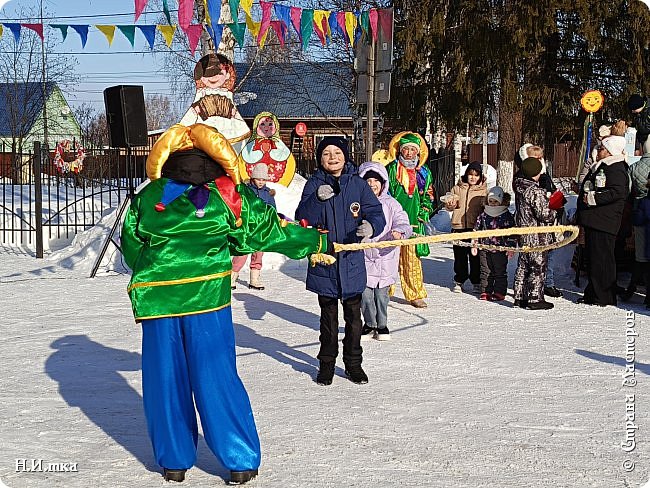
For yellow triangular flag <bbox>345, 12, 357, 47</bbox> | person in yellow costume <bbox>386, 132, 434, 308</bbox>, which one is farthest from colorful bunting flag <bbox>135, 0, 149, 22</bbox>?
person in yellow costume <bbox>386, 132, 434, 308</bbox>

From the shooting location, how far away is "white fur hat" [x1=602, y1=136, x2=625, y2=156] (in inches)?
367

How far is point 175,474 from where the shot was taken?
4324 mm

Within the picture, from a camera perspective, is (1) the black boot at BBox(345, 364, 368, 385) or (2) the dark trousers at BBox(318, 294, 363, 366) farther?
(1) the black boot at BBox(345, 364, 368, 385)

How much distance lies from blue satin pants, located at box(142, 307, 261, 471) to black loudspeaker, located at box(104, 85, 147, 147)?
27.8ft

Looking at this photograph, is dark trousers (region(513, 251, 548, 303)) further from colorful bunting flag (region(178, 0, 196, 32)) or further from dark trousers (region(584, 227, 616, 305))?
colorful bunting flag (region(178, 0, 196, 32))

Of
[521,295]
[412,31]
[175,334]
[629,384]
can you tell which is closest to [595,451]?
[629,384]

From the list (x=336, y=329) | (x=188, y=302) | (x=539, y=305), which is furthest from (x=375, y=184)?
(x=188, y=302)

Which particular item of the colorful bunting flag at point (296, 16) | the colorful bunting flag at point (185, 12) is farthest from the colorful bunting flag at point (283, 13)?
the colorful bunting flag at point (185, 12)

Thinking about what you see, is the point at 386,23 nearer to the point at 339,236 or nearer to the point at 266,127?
the point at 266,127

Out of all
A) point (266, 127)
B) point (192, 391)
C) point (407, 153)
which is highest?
point (266, 127)

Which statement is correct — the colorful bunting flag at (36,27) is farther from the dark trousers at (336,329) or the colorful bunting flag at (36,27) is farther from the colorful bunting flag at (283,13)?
the dark trousers at (336,329)

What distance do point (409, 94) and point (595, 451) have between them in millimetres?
17635

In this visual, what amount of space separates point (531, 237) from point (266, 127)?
15.2 feet

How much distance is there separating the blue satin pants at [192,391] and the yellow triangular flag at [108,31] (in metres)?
8.49
